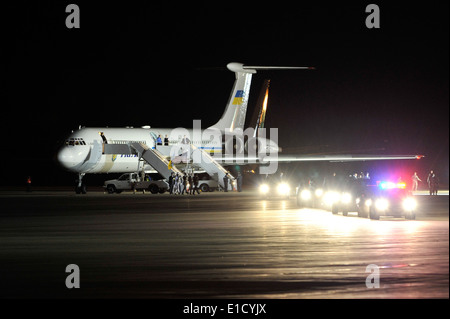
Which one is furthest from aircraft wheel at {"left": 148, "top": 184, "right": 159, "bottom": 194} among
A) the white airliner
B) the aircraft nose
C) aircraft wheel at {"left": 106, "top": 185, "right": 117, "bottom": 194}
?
the aircraft nose

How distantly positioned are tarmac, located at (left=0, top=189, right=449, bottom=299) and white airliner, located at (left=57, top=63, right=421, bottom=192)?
1173 inches

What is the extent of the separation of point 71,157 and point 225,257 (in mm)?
42676

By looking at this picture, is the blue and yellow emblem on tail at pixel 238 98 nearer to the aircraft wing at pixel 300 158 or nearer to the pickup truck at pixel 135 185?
the aircraft wing at pixel 300 158

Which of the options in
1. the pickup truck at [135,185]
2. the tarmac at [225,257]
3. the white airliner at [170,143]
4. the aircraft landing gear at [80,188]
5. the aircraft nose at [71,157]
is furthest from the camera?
the pickup truck at [135,185]

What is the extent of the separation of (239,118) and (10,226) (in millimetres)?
49902

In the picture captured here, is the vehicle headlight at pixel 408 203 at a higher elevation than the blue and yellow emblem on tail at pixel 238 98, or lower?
lower

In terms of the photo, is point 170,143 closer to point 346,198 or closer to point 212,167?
point 212,167

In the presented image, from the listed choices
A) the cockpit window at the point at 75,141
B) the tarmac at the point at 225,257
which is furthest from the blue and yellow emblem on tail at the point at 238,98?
the tarmac at the point at 225,257

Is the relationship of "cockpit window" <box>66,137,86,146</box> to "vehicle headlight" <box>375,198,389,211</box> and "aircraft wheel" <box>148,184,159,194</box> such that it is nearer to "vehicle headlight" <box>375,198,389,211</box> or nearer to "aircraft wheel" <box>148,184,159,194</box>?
"aircraft wheel" <box>148,184,159,194</box>

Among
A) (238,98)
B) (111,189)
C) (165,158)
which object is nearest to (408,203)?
(111,189)

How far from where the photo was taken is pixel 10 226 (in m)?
26.3

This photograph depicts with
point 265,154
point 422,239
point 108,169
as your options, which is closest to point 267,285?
point 422,239

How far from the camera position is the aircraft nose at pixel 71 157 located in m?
58.3

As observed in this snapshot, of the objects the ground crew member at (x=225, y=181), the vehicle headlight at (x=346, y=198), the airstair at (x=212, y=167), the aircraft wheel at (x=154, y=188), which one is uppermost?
the airstair at (x=212, y=167)
